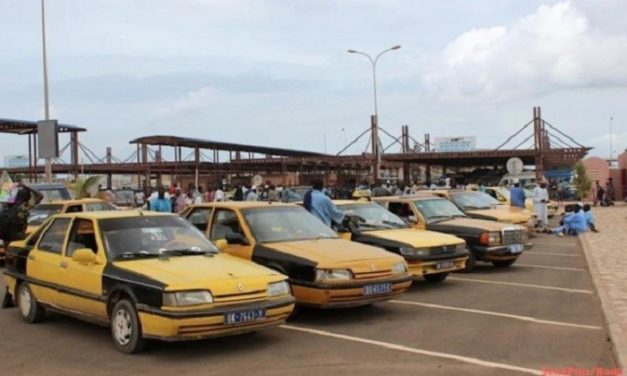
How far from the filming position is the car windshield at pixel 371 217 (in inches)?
457

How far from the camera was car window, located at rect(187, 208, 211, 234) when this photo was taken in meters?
9.92

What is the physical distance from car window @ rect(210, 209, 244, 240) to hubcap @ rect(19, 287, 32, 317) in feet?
7.90

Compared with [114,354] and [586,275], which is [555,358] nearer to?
[114,354]

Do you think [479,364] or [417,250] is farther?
[417,250]

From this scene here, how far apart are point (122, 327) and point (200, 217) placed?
10.7 feet

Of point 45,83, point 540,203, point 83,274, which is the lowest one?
point 83,274

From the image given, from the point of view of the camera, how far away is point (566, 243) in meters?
18.5

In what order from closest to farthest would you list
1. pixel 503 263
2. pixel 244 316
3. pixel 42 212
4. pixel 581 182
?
pixel 244 316
pixel 503 263
pixel 42 212
pixel 581 182

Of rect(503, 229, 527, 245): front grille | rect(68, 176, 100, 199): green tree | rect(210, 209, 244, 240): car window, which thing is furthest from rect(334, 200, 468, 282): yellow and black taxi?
rect(68, 176, 100, 199): green tree

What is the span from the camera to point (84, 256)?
729cm

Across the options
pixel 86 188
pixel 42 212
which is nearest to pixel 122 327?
pixel 42 212

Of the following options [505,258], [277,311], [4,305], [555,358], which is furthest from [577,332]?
[4,305]

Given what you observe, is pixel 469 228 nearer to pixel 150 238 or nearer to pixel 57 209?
pixel 150 238

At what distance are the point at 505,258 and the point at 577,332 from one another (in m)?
5.38
